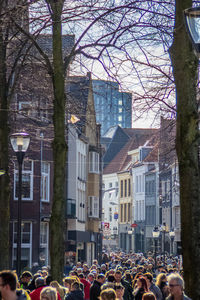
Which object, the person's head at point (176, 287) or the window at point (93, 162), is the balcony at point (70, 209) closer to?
the window at point (93, 162)

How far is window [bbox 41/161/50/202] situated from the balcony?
17.0 ft

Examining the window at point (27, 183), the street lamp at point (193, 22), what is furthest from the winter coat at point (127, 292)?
the window at point (27, 183)

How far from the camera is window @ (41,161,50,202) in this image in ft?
150

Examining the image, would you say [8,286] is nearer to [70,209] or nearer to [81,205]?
[70,209]

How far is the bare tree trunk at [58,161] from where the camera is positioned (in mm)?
17422

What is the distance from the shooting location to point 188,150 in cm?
1162

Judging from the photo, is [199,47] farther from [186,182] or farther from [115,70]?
[115,70]

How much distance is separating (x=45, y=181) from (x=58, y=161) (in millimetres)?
28317

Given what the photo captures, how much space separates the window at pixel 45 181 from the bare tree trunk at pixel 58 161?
90.2ft

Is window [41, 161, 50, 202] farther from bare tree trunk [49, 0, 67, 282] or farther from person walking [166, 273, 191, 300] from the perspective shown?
person walking [166, 273, 191, 300]

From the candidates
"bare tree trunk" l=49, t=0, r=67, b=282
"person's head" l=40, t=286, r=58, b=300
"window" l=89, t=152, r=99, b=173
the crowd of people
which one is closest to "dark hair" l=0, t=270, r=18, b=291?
the crowd of people

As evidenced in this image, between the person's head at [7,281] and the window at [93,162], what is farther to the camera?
the window at [93,162]

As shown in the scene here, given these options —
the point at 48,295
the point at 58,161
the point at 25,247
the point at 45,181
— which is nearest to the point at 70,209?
the point at 45,181

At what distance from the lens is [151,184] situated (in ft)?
345
